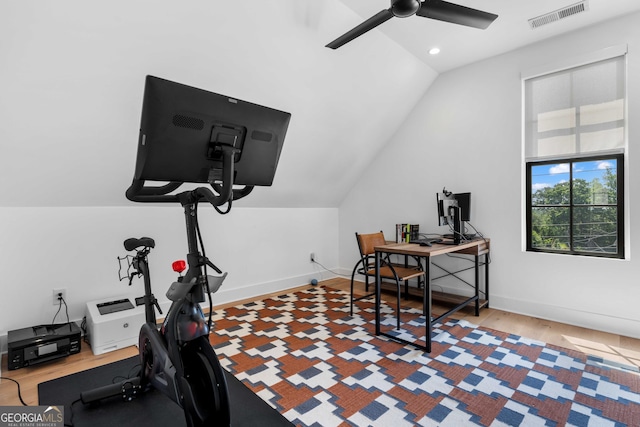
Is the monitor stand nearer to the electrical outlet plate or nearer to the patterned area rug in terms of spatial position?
the patterned area rug

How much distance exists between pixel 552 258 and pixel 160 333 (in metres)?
3.54

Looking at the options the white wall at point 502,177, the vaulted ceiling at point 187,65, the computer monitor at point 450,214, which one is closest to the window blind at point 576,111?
the white wall at point 502,177

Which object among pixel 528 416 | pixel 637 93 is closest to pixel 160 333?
pixel 528 416

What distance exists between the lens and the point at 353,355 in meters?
2.49

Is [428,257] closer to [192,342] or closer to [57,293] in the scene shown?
[192,342]

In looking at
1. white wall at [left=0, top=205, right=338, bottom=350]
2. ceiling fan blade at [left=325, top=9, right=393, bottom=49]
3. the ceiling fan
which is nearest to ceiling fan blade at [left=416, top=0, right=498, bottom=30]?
the ceiling fan

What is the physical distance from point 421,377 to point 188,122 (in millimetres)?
2095

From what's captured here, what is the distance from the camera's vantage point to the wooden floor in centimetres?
214

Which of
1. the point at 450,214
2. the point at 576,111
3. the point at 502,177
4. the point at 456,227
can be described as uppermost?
the point at 576,111

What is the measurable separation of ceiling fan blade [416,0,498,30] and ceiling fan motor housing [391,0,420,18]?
8 cm

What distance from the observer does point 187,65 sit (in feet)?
7.88

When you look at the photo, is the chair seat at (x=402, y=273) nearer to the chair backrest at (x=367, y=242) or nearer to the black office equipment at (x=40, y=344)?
the chair backrest at (x=367, y=242)

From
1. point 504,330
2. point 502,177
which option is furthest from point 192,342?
point 502,177

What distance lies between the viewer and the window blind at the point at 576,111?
2.94 meters
